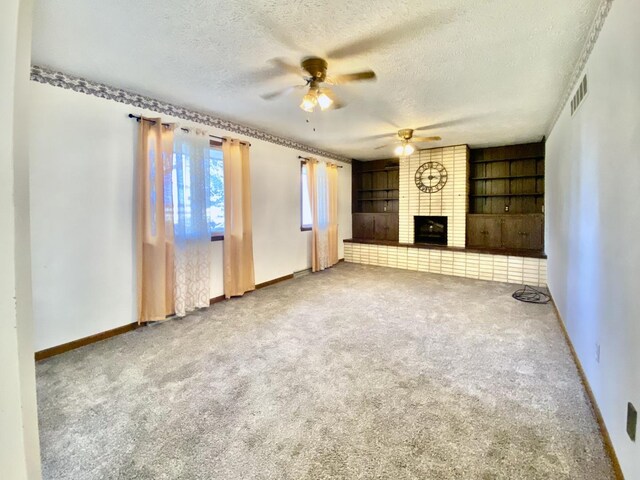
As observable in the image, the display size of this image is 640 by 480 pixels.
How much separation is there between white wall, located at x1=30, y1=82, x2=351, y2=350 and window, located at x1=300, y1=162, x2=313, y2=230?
2.44 meters

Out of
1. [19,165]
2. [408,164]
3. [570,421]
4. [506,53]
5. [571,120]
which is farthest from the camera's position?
[408,164]

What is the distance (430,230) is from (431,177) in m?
1.12

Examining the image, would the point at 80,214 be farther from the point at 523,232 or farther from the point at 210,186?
the point at 523,232

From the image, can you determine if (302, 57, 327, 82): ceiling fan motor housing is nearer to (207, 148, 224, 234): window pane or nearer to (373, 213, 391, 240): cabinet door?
(207, 148, 224, 234): window pane

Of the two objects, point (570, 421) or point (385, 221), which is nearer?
point (570, 421)

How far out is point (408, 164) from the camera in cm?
623

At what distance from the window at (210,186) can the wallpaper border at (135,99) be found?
36 centimetres

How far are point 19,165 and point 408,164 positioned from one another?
6.31 m

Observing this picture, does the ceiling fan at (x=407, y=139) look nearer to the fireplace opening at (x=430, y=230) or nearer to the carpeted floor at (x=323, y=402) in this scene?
the fireplace opening at (x=430, y=230)

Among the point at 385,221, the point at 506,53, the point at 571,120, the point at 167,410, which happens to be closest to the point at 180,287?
the point at 167,410

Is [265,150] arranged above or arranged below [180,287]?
above

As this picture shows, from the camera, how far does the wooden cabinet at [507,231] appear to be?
5.23 metres

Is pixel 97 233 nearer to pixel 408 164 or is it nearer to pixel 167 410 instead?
pixel 167 410

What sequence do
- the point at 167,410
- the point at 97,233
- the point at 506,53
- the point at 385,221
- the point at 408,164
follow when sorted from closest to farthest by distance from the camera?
the point at 167,410 → the point at 506,53 → the point at 97,233 → the point at 408,164 → the point at 385,221
